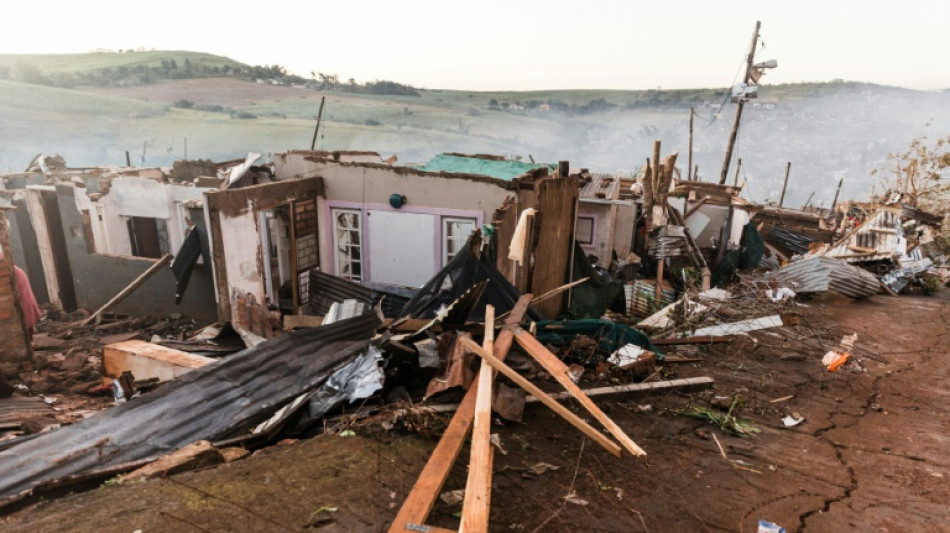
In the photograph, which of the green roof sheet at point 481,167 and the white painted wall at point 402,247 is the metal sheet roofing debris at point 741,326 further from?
the white painted wall at point 402,247

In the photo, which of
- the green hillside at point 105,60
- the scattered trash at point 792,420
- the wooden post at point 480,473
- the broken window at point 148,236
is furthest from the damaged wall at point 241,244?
the green hillside at point 105,60

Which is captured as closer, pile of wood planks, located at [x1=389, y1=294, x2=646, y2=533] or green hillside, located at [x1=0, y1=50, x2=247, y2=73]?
pile of wood planks, located at [x1=389, y1=294, x2=646, y2=533]

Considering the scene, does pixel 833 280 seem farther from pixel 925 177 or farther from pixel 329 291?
pixel 925 177

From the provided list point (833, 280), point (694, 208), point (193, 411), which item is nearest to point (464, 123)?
point (694, 208)

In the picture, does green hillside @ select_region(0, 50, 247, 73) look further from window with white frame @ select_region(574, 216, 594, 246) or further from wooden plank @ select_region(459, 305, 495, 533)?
wooden plank @ select_region(459, 305, 495, 533)

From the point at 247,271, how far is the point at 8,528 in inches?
279

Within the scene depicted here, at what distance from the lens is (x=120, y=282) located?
11.7 meters

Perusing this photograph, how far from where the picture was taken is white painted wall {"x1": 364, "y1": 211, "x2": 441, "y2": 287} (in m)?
10.3

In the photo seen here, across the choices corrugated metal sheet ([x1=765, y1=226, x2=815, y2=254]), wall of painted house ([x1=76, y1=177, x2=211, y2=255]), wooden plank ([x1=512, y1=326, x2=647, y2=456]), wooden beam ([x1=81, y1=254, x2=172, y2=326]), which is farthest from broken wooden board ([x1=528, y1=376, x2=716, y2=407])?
corrugated metal sheet ([x1=765, y1=226, x2=815, y2=254])

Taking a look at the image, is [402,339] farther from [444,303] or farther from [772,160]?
[772,160]

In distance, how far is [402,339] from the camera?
15.6 ft

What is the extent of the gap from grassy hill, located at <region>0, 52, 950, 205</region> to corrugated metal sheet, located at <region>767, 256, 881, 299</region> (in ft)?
158

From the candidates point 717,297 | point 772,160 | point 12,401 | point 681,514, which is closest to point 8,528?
point 681,514

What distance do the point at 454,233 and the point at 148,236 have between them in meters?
8.93
